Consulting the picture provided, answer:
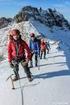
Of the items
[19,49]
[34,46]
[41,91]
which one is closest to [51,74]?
[19,49]

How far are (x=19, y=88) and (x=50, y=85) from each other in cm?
102

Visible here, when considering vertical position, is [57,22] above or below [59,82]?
below

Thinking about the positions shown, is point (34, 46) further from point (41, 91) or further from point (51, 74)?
point (41, 91)

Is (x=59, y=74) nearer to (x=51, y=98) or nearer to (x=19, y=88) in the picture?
(x=19, y=88)

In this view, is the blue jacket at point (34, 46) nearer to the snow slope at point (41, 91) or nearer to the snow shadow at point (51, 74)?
the snow shadow at point (51, 74)

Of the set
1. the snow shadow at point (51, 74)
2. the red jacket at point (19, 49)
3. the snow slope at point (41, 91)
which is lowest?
the snow shadow at point (51, 74)

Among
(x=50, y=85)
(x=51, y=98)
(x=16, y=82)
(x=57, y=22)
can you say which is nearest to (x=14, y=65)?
(x=16, y=82)

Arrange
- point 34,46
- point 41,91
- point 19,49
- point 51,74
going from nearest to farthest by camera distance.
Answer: point 41,91, point 19,49, point 51,74, point 34,46

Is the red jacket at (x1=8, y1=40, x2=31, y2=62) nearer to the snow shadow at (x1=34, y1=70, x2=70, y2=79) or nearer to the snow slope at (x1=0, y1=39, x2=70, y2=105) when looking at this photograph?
the snow slope at (x1=0, y1=39, x2=70, y2=105)

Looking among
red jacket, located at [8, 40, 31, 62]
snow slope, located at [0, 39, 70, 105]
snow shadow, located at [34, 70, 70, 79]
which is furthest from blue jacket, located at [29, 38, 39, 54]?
red jacket, located at [8, 40, 31, 62]

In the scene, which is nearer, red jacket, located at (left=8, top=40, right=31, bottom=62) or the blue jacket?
red jacket, located at (left=8, top=40, right=31, bottom=62)

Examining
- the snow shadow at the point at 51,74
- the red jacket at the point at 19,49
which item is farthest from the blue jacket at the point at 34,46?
the red jacket at the point at 19,49

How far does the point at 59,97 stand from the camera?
13938 mm

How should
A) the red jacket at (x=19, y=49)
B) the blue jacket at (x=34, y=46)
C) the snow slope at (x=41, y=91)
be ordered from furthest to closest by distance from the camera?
the blue jacket at (x=34, y=46) → the red jacket at (x=19, y=49) → the snow slope at (x=41, y=91)
